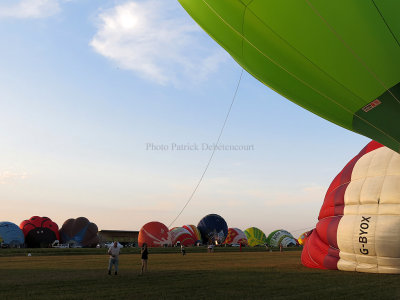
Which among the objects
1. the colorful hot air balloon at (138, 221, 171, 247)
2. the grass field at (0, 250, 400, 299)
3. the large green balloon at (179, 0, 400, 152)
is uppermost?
the large green balloon at (179, 0, 400, 152)

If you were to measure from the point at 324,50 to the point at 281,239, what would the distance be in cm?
6572

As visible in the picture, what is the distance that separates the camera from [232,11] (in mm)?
8023

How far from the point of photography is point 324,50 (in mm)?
7883

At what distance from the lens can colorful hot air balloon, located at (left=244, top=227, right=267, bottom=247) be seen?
72562 mm

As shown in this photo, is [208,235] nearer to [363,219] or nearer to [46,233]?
[46,233]

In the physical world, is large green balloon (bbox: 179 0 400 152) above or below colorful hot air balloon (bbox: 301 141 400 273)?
above

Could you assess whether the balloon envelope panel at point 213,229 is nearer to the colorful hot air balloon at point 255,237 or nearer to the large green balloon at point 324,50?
the colorful hot air balloon at point 255,237

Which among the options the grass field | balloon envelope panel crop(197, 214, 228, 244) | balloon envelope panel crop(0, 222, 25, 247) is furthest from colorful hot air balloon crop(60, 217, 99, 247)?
the grass field

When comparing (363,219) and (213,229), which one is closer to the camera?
(363,219)

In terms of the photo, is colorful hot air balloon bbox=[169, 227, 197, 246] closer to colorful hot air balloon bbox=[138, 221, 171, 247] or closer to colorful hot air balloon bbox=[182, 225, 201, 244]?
colorful hot air balloon bbox=[182, 225, 201, 244]

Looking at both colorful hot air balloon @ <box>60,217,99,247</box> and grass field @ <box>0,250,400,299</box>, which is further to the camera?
colorful hot air balloon @ <box>60,217,99,247</box>

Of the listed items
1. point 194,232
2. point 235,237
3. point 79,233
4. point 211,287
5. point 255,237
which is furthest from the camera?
point 255,237

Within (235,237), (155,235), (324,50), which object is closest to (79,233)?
(155,235)

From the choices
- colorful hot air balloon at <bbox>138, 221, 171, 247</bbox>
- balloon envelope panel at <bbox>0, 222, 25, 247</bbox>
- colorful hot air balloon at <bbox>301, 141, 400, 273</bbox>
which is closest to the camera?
colorful hot air balloon at <bbox>301, 141, 400, 273</bbox>
